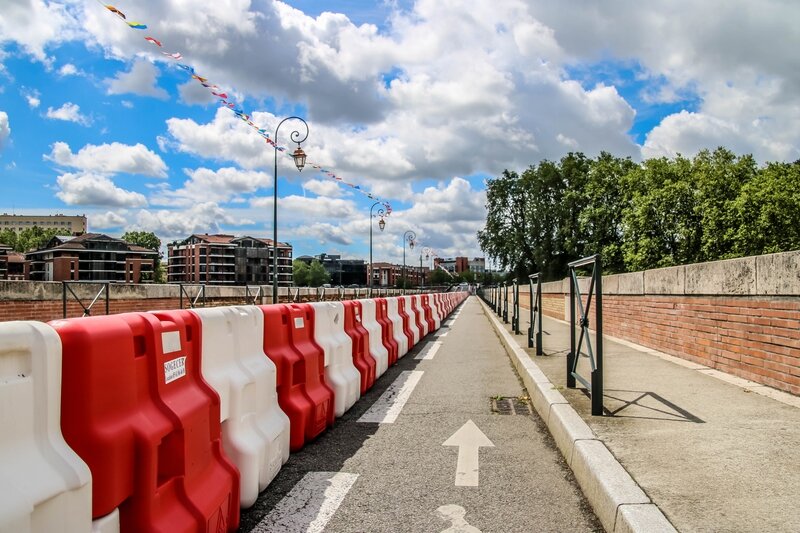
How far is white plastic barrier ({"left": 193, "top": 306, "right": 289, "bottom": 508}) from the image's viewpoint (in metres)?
3.80

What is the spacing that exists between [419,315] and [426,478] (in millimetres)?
11889

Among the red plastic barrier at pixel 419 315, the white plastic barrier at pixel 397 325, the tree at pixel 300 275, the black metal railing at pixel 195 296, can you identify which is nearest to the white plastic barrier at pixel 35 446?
the white plastic barrier at pixel 397 325

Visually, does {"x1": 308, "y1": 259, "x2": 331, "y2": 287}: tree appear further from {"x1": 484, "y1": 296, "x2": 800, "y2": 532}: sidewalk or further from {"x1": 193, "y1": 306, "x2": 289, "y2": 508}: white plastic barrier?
{"x1": 193, "y1": 306, "x2": 289, "y2": 508}: white plastic barrier

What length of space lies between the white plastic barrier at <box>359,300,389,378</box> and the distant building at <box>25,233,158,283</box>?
398 ft

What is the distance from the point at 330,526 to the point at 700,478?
2165 mm

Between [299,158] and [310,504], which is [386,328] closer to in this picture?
[310,504]

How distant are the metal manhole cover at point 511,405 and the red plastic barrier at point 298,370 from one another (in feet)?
6.47

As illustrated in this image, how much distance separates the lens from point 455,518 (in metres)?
3.65

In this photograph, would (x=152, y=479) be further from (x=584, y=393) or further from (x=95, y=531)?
(x=584, y=393)

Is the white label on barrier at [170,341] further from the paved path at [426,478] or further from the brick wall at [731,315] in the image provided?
the brick wall at [731,315]

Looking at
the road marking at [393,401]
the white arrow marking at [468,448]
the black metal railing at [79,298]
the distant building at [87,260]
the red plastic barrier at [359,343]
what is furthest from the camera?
the distant building at [87,260]

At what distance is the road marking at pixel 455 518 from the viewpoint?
347 centimetres

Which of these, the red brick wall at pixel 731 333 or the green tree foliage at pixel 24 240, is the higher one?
the green tree foliage at pixel 24 240

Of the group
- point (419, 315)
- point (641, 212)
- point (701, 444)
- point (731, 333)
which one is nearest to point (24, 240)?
point (641, 212)
